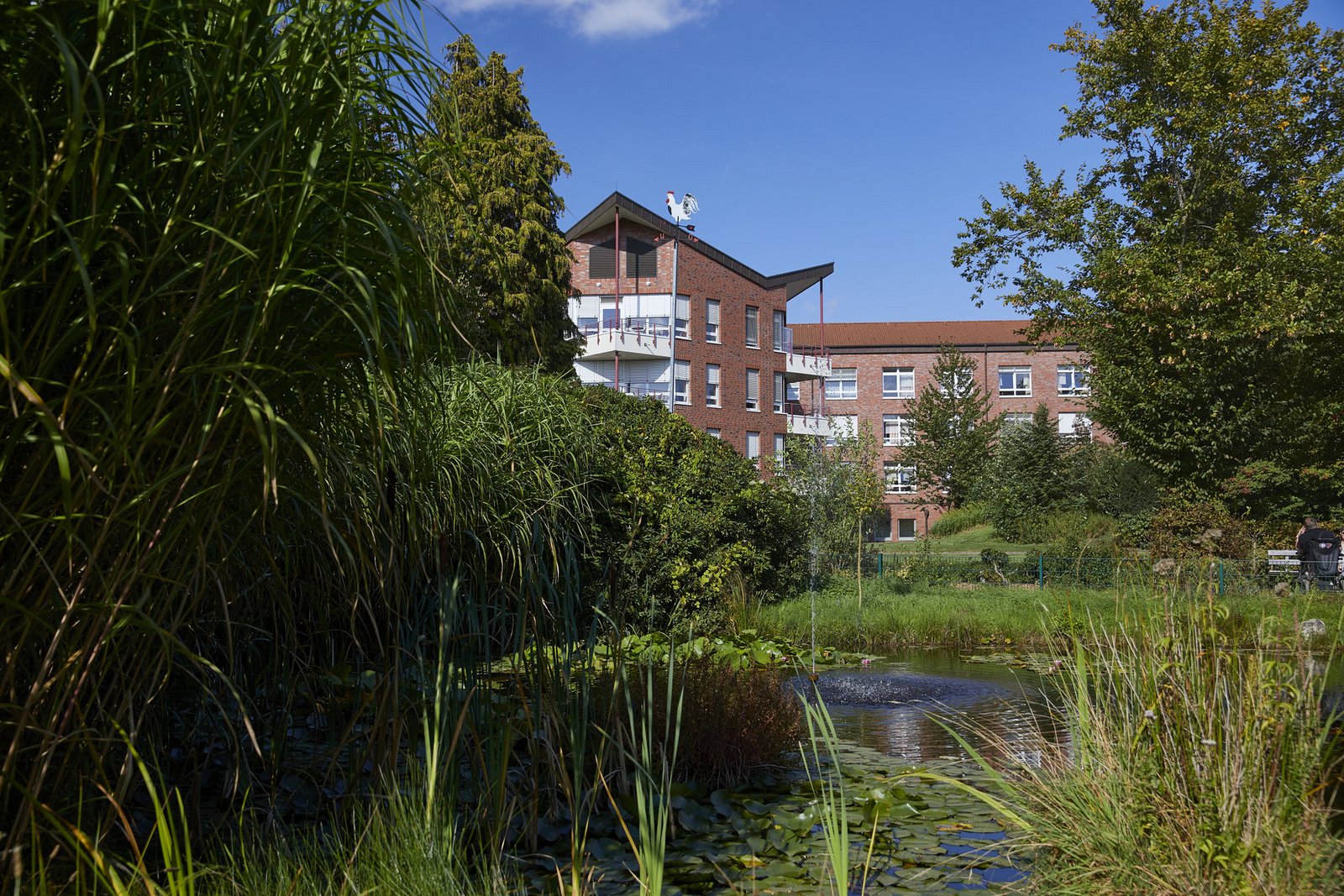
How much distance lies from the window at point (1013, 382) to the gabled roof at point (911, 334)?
1461mm

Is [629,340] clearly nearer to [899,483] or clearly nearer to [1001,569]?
[899,483]

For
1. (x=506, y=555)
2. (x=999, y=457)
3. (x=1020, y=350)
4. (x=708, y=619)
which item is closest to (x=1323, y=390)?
(x=999, y=457)

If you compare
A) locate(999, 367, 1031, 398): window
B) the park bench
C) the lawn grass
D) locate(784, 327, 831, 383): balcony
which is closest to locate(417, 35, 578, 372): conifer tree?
the lawn grass

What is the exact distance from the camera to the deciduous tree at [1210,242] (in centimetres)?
2133

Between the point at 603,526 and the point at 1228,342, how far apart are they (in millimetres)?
17027

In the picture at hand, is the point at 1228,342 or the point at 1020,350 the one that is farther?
the point at 1020,350

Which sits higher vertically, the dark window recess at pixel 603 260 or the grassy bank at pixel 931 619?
the dark window recess at pixel 603 260

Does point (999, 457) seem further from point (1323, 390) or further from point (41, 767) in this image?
point (41, 767)

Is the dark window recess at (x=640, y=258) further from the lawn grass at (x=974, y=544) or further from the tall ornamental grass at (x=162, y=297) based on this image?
the tall ornamental grass at (x=162, y=297)

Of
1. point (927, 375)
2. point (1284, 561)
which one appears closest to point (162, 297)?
point (1284, 561)

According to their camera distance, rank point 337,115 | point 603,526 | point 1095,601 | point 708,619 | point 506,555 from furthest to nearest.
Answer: point 1095,601, point 708,619, point 603,526, point 506,555, point 337,115

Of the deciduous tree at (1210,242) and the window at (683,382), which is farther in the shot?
the window at (683,382)

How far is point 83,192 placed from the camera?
2287mm

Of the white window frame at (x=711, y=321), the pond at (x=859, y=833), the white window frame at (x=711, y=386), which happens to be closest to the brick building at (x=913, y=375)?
the white window frame at (x=711, y=386)
